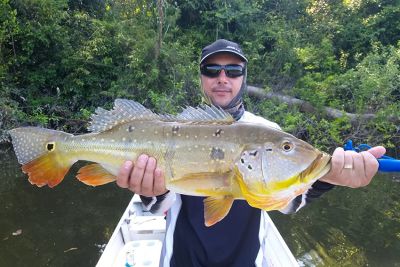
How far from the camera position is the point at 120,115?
2500mm

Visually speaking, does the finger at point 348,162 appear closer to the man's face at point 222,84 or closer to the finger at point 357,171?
the finger at point 357,171

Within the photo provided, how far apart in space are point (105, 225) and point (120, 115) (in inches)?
253

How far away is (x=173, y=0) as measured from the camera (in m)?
16.5

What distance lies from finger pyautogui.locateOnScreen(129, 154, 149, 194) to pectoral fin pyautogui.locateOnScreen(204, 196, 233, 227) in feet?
1.54

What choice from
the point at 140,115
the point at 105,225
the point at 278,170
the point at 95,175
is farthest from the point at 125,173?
the point at 105,225

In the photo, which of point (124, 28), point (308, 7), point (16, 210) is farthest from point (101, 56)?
point (308, 7)

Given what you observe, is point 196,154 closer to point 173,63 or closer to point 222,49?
point 222,49

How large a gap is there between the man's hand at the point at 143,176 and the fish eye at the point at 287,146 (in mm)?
777

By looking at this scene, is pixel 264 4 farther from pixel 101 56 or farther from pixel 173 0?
pixel 101 56

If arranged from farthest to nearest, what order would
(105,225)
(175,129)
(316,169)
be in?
(105,225)
(175,129)
(316,169)

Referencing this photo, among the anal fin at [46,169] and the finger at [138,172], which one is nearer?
the finger at [138,172]

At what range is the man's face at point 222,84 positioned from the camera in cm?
338

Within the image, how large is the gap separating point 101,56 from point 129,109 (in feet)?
42.3

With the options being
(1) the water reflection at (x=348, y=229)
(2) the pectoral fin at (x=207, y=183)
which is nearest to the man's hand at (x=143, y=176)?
(2) the pectoral fin at (x=207, y=183)
